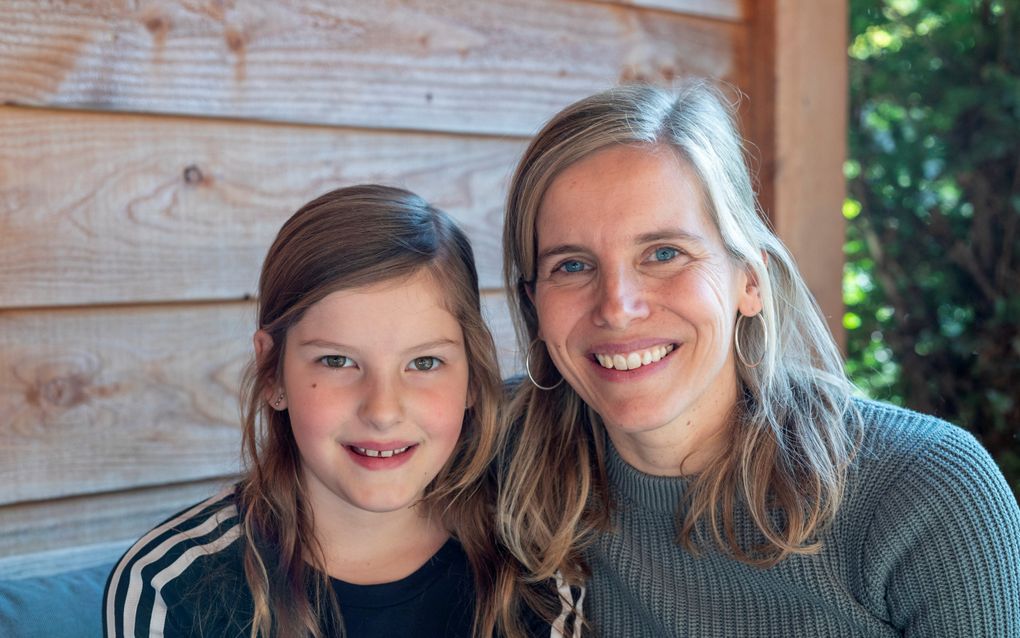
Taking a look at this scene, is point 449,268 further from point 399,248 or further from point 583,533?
point 583,533

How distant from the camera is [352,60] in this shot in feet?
6.51

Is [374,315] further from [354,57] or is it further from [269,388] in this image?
[354,57]

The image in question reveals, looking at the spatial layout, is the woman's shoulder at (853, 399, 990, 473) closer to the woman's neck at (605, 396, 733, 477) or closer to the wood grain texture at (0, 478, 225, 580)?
the woman's neck at (605, 396, 733, 477)

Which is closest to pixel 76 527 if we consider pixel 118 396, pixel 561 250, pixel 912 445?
pixel 118 396

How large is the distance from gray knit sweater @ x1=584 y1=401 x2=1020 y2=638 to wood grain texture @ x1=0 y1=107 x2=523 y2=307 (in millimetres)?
776

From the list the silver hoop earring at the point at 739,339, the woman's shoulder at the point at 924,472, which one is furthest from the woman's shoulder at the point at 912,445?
the silver hoop earring at the point at 739,339

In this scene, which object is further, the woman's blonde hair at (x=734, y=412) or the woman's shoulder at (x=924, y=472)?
the woman's blonde hair at (x=734, y=412)

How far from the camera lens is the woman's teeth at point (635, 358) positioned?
1494 mm

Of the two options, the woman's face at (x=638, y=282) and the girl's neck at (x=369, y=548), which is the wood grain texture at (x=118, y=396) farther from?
the woman's face at (x=638, y=282)

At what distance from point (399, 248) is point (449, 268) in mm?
93

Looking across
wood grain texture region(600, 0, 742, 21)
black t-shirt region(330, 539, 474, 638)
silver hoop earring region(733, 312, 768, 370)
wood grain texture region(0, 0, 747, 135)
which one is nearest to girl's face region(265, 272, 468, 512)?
black t-shirt region(330, 539, 474, 638)

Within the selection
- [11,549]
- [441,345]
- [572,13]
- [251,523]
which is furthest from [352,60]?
[11,549]

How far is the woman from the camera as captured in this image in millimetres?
1421

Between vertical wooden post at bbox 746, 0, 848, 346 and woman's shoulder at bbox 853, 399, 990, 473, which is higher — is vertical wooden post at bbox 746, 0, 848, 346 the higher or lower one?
the higher one
